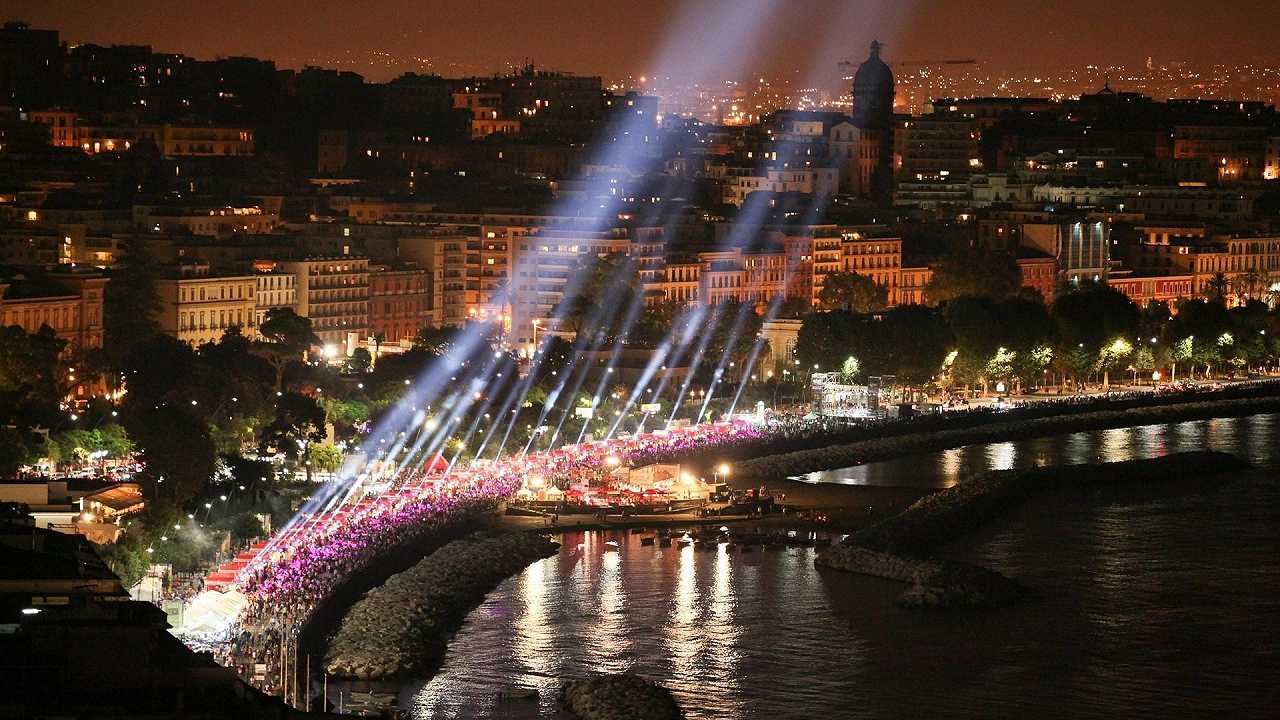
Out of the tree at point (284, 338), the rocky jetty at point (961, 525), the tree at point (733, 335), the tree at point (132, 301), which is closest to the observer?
the rocky jetty at point (961, 525)

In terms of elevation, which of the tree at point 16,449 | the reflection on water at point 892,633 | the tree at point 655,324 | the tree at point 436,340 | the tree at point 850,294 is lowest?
the reflection on water at point 892,633

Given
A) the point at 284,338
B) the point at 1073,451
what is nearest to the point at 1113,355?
the point at 1073,451

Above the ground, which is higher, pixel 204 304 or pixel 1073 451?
pixel 204 304

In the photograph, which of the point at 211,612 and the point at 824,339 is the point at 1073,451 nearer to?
the point at 824,339

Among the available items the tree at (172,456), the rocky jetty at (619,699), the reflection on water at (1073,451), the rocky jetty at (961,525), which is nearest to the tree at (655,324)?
the reflection on water at (1073,451)

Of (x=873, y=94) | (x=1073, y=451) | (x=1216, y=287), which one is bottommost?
(x=1073, y=451)

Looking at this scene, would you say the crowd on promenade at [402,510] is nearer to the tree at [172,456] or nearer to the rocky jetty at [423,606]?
the rocky jetty at [423,606]
